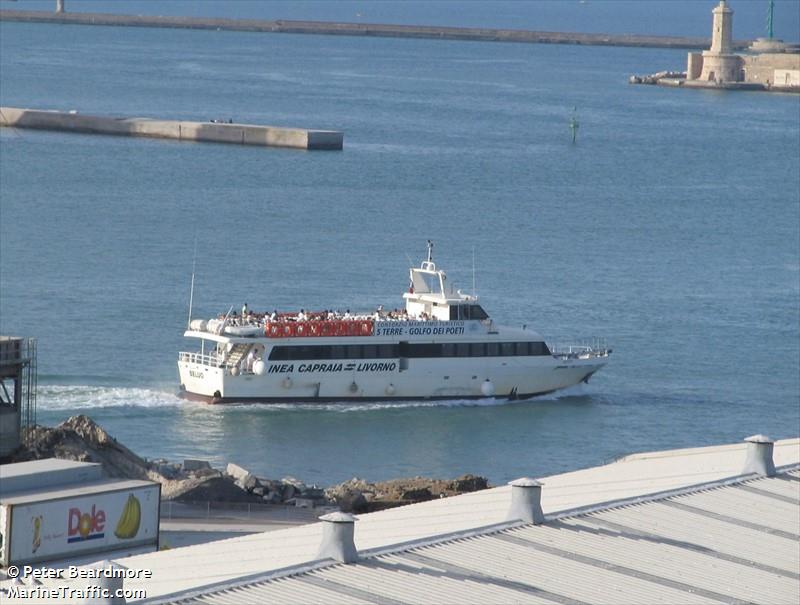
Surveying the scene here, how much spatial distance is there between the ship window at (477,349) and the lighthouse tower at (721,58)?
151 metres

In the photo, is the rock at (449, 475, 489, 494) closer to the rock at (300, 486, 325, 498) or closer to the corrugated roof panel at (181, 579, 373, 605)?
the rock at (300, 486, 325, 498)

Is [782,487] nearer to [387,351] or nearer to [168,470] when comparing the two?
[168,470]

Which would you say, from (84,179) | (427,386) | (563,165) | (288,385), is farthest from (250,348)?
(563,165)

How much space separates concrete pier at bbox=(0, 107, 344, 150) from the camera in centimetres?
11631

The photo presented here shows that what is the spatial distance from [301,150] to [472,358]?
222ft

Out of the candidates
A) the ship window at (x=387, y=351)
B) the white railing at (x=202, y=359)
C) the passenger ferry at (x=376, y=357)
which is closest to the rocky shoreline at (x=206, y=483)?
the passenger ferry at (x=376, y=357)

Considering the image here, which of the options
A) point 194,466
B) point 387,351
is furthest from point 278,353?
point 194,466

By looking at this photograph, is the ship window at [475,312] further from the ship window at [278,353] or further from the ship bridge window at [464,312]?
the ship window at [278,353]

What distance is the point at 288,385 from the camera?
1909 inches

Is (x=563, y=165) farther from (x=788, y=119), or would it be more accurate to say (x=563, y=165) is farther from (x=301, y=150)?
(x=788, y=119)

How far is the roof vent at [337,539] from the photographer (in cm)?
1958

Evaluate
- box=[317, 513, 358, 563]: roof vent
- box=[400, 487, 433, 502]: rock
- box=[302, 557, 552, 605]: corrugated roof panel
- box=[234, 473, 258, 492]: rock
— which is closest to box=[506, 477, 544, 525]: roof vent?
box=[302, 557, 552, 605]: corrugated roof panel

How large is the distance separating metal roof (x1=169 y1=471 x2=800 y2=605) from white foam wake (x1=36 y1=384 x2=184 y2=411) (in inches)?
940

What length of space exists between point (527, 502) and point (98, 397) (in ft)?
85.7
